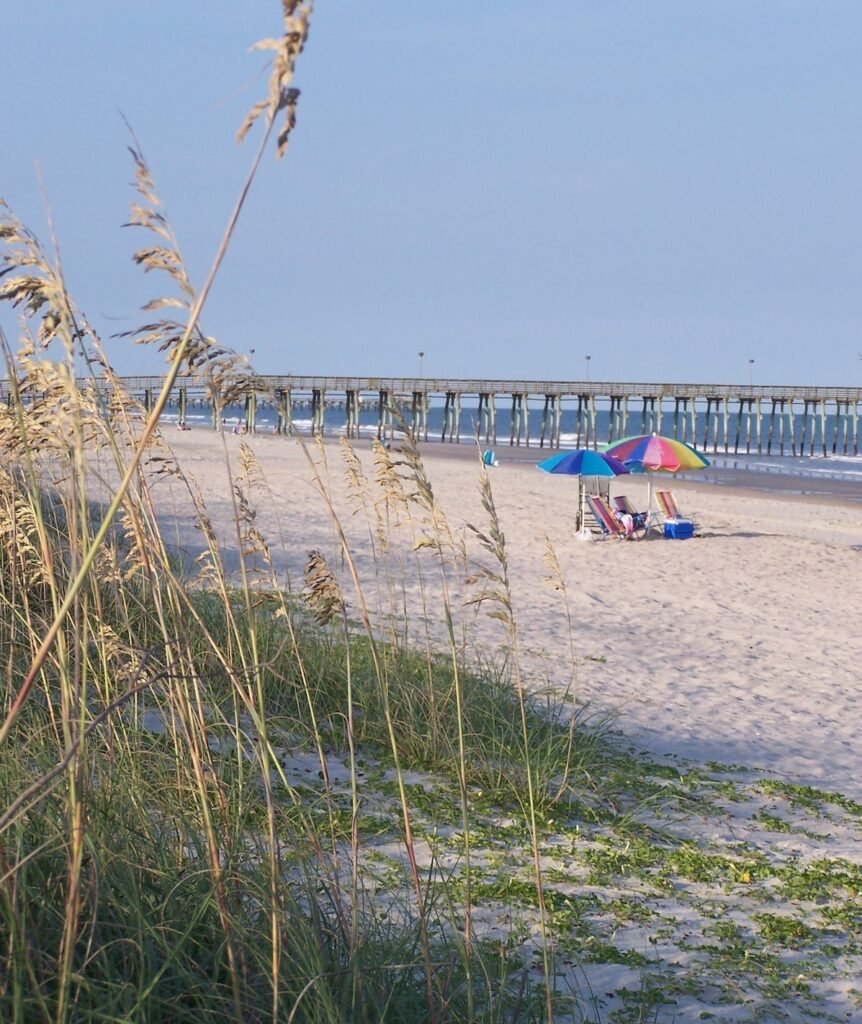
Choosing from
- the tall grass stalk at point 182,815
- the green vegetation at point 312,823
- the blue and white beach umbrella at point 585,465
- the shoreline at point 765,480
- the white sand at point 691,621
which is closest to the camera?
the tall grass stalk at point 182,815

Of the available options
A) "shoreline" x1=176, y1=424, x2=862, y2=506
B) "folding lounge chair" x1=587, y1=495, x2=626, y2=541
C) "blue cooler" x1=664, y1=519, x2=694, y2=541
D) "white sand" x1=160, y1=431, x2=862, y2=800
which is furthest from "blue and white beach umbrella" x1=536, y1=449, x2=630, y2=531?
"shoreline" x1=176, y1=424, x2=862, y2=506

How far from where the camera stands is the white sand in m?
5.94

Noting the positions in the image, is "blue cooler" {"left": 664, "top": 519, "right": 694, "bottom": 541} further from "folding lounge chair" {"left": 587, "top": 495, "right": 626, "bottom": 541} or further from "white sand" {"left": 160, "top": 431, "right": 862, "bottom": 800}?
"folding lounge chair" {"left": 587, "top": 495, "right": 626, "bottom": 541}

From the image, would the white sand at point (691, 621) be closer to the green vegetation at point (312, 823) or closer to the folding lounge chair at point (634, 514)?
the folding lounge chair at point (634, 514)

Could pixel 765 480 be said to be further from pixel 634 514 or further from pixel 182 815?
pixel 182 815

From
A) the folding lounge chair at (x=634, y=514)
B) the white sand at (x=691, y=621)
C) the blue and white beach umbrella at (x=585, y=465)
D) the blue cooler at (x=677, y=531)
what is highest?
the blue and white beach umbrella at (x=585, y=465)

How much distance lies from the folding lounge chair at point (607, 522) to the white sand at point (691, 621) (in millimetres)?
312

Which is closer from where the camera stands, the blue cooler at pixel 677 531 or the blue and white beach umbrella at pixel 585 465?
the blue and white beach umbrella at pixel 585 465

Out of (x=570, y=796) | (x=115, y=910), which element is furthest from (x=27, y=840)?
(x=570, y=796)

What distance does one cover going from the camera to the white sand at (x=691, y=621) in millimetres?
5941

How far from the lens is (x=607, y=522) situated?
14281 millimetres

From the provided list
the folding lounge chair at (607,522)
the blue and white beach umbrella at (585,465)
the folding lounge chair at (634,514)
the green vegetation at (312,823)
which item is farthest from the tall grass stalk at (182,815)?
the folding lounge chair at (634,514)

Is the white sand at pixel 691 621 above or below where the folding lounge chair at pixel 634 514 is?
below

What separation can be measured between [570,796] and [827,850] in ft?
3.28
